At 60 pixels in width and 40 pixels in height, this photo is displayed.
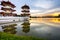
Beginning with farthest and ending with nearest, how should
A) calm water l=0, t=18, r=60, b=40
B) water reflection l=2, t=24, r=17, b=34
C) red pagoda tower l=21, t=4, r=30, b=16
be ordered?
red pagoda tower l=21, t=4, r=30, b=16 → water reflection l=2, t=24, r=17, b=34 → calm water l=0, t=18, r=60, b=40

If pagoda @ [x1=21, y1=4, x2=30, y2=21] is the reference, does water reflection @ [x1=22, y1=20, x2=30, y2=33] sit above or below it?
below

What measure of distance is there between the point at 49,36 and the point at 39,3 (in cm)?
148

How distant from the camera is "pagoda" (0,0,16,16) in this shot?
6045 mm

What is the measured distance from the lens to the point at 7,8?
21.1 feet

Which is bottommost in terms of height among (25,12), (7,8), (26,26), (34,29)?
(34,29)

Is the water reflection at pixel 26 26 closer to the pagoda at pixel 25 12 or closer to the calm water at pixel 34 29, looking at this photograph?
the calm water at pixel 34 29

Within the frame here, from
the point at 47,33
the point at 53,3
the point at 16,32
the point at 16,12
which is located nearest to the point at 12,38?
the point at 16,32

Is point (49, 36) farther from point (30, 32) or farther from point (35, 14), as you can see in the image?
point (35, 14)

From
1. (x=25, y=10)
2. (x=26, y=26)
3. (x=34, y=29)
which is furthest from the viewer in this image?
(x=25, y=10)

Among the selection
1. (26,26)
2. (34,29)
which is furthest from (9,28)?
(34,29)

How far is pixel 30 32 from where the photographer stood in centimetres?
544

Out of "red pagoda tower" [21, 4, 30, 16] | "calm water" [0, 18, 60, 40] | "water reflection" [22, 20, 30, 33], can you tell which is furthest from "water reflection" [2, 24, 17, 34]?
"red pagoda tower" [21, 4, 30, 16]

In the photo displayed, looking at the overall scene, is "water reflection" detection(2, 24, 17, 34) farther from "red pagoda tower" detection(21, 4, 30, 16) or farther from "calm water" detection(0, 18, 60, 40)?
"red pagoda tower" detection(21, 4, 30, 16)

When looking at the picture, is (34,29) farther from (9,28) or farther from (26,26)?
(9,28)
